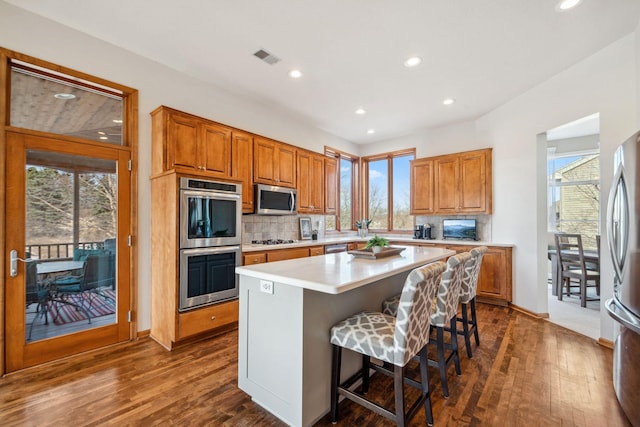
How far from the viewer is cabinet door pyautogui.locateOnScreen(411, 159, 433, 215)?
531cm

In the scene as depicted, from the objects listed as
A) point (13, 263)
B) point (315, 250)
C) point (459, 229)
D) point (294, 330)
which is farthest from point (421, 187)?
point (13, 263)

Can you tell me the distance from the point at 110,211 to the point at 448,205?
4.87 meters

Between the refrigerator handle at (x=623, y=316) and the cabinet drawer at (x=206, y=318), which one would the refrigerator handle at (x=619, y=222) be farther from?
the cabinet drawer at (x=206, y=318)

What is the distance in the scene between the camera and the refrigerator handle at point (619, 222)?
200cm

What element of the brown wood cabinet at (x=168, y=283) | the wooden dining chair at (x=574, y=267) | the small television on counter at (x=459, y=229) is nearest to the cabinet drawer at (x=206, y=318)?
the brown wood cabinet at (x=168, y=283)

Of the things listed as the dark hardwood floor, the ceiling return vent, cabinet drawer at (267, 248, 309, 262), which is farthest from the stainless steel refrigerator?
cabinet drawer at (267, 248, 309, 262)

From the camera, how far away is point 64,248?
8.91 ft

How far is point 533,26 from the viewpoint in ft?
8.64

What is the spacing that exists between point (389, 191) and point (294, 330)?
502 cm

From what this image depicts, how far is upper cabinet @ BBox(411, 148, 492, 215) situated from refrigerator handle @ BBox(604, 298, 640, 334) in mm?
2799

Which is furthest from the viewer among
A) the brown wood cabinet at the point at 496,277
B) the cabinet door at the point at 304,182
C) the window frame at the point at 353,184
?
the window frame at the point at 353,184

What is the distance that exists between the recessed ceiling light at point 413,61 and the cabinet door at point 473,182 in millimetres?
2245

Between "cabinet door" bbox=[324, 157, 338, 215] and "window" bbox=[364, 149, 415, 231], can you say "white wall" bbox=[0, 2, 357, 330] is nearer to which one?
"cabinet door" bbox=[324, 157, 338, 215]

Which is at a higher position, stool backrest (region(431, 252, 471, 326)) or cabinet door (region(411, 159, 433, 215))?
cabinet door (region(411, 159, 433, 215))
